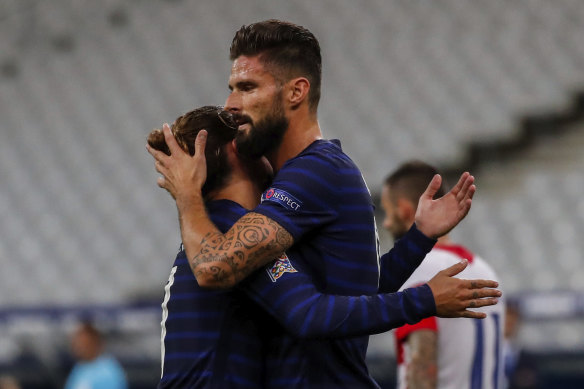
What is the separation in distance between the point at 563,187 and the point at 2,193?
233 inches

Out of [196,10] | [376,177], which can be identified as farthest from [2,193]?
[376,177]

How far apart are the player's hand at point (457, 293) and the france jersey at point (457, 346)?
116cm

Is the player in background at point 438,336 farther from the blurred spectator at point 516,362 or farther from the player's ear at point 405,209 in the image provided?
the blurred spectator at point 516,362

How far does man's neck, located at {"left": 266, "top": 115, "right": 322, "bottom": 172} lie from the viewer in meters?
2.78

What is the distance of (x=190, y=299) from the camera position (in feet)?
8.57

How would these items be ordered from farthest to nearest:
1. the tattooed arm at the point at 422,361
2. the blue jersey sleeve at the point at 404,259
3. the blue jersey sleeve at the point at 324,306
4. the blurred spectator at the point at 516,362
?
1. the blurred spectator at the point at 516,362
2. the tattooed arm at the point at 422,361
3. the blue jersey sleeve at the point at 404,259
4. the blue jersey sleeve at the point at 324,306

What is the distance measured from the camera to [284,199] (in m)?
2.56

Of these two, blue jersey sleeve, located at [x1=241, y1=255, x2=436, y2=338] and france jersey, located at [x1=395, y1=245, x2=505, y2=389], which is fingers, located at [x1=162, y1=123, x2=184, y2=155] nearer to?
blue jersey sleeve, located at [x1=241, y1=255, x2=436, y2=338]

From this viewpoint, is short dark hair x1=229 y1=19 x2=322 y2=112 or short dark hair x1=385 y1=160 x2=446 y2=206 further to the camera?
short dark hair x1=385 y1=160 x2=446 y2=206

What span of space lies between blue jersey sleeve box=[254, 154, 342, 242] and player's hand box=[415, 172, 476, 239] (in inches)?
14.8

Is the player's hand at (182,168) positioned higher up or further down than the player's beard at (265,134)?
further down

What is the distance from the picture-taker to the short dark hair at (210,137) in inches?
106

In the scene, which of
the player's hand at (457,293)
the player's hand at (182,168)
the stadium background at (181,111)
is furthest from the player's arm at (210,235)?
the stadium background at (181,111)

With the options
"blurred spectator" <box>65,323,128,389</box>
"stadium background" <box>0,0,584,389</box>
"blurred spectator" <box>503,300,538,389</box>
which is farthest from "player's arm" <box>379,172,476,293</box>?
"stadium background" <box>0,0,584,389</box>
